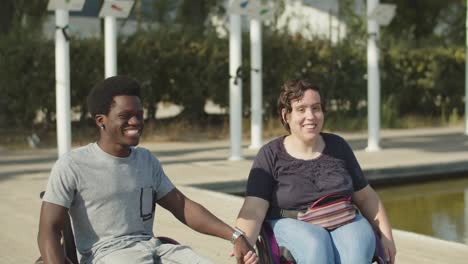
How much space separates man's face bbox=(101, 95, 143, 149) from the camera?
12.5 ft

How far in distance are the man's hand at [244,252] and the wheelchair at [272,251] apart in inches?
14.6

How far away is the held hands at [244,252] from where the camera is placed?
3.82m

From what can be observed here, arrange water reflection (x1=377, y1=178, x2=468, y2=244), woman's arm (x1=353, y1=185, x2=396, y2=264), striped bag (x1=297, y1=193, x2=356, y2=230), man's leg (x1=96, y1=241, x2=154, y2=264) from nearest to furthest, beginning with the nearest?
man's leg (x1=96, y1=241, x2=154, y2=264) → striped bag (x1=297, y1=193, x2=356, y2=230) → woman's arm (x1=353, y1=185, x2=396, y2=264) → water reflection (x1=377, y1=178, x2=468, y2=244)

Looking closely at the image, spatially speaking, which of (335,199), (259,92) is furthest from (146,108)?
(335,199)

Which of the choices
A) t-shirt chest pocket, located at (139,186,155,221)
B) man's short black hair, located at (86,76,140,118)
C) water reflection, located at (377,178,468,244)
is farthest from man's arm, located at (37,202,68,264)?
water reflection, located at (377,178,468,244)

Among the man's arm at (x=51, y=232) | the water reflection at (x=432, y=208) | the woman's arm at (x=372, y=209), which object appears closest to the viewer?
the man's arm at (x=51, y=232)

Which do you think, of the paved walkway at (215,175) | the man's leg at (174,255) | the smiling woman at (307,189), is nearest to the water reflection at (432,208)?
the paved walkway at (215,175)

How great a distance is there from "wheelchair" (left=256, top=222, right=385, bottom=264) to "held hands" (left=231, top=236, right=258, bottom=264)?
1.21 feet

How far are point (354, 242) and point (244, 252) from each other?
64 centimetres

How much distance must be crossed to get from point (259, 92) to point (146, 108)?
3943 millimetres

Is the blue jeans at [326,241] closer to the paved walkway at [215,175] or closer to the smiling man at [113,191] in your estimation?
the smiling man at [113,191]

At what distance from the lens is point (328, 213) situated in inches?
171

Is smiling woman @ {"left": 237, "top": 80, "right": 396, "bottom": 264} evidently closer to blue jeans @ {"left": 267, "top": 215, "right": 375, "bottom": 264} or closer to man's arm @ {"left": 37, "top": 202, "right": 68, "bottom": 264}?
blue jeans @ {"left": 267, "top": 215, "right": 375, "bottom": 264}

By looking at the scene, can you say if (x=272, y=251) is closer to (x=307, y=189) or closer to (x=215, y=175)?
(x=307, y=189)
